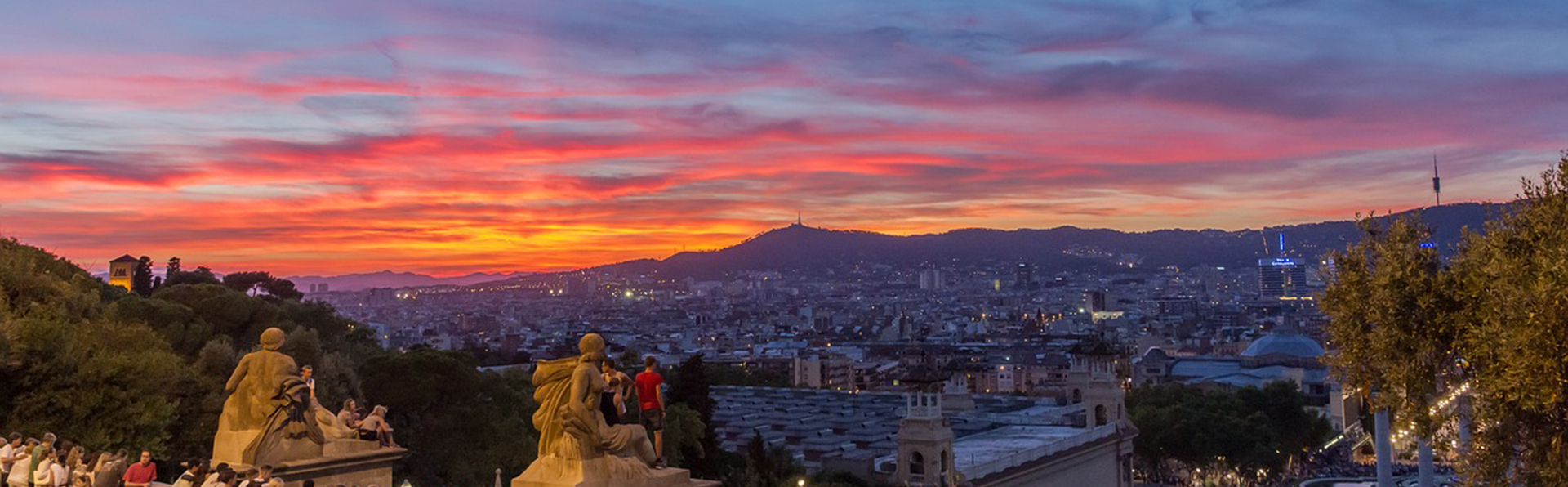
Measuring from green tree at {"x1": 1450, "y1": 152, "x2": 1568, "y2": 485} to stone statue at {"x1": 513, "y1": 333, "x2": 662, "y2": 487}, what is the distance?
9.30 meters

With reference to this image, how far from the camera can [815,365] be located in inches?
5758

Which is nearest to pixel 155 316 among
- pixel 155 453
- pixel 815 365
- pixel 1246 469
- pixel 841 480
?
pixel 155 453

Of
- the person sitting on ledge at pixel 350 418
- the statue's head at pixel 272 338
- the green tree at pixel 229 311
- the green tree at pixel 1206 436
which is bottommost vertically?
the green tree at pixel 1206 436

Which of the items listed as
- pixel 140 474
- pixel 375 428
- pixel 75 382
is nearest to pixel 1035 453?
pixel 75 382

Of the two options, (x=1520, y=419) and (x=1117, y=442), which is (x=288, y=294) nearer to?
(x=1117, y=442)

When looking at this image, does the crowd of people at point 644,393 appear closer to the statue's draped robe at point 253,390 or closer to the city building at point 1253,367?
the statue's draped robe at point 253,390

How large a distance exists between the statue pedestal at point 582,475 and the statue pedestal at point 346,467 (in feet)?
11.5

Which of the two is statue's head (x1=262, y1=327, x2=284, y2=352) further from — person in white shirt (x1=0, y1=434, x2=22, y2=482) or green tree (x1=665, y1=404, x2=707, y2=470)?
green tree (x1=665, y1=404, x2=707, y2=470)

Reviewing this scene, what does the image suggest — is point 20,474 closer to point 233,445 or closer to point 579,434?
point 233,445

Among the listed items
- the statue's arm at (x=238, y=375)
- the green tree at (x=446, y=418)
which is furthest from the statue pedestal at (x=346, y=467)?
the green tree at (x=446, y=418)

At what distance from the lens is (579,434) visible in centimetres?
939

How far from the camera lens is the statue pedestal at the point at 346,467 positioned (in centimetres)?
1220

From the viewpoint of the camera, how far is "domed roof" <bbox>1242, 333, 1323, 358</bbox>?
5586 inches

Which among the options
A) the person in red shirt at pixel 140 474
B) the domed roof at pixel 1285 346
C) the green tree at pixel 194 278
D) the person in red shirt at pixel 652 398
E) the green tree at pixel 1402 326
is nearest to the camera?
the person in red shirt at pixel 652 398
